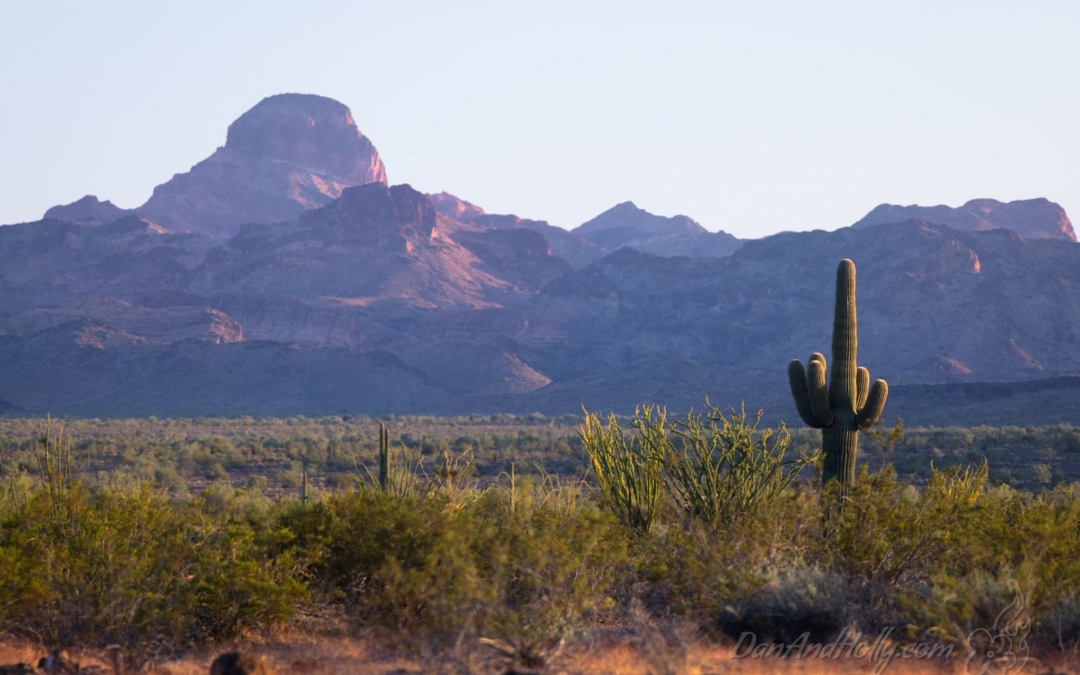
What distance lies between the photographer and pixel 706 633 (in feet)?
31.4

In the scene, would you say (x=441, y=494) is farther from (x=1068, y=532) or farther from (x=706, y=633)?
(x=1068, y=532)

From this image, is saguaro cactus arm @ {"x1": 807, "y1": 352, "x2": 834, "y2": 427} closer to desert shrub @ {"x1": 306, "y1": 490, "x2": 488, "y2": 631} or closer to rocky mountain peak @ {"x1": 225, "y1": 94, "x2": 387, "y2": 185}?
desert shrub @ {"x1": 306, "y1": 490, "x2": 488, "y2": 631}

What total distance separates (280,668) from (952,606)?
5.43 m

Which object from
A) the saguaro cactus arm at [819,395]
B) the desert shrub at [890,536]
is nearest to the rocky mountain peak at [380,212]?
the saguaro cactus arm at [819,395]

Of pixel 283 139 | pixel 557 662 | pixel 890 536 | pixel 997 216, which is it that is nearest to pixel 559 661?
pixel 557 662

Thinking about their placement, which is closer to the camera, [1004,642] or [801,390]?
[1004,642]

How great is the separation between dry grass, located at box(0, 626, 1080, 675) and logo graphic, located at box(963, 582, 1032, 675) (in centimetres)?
10

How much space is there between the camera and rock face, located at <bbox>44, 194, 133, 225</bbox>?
165 meters

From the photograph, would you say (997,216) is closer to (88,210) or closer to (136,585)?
(88,210)

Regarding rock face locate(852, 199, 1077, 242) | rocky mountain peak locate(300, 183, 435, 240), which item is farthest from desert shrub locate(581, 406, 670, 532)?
rock face locate(852, 199, 1077, 242)

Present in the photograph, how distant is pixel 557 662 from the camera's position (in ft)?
29.1

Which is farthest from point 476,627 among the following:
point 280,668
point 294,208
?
point 294,208

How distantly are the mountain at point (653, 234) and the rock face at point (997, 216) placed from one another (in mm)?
25609

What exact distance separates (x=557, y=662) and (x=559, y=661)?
0.04 meters
